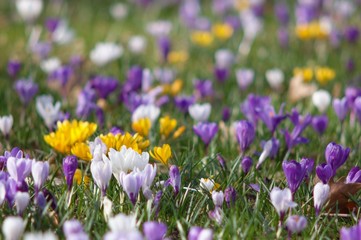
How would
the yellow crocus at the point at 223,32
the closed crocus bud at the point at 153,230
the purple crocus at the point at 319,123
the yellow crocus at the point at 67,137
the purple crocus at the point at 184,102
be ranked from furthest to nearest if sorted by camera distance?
the yellow crocus at the point at 223,32 < the purple crocus at the point at 184,102 < the purple crocus at the point at 319,123 < the yellow crocus at the point at 67,137 < the closed crocus bud at the point at 153,230

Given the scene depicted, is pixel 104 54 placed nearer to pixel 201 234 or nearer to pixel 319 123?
pixel 319 123

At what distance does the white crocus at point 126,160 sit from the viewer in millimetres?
2186

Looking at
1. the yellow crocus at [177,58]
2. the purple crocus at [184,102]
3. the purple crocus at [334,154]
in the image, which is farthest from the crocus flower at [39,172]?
the yellow crocus at [177,58]

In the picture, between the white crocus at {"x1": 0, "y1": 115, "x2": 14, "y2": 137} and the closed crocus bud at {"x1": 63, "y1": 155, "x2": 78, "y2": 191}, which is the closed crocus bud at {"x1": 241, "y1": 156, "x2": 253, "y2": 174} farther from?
the white crocus at {"x1": 0, "y1": 115, "x2": 14, "y2": 137}

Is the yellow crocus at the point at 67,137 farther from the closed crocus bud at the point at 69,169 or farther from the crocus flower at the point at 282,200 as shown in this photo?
the crocus flower at the point at 282,200

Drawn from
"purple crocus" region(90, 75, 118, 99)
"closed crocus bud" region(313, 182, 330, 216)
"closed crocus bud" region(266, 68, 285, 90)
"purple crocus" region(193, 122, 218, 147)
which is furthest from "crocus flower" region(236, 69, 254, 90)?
"closed crocus bud" region(313, 182, 330, 216)

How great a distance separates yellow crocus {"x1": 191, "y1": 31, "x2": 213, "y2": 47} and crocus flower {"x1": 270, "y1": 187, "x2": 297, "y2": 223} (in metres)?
3.46

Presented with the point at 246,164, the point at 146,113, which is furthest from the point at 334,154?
the point at 146,113

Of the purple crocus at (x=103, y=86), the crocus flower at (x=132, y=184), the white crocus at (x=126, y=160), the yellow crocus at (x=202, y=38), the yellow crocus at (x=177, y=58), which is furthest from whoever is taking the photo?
the yellow crocus at (x=202, y=38)

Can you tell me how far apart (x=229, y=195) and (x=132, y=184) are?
1.19 feet

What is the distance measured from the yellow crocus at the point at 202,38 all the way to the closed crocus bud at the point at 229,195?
327cm

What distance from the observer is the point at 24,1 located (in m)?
5.24

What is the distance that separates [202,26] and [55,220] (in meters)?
4.05

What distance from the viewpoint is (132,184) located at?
2092 mm
